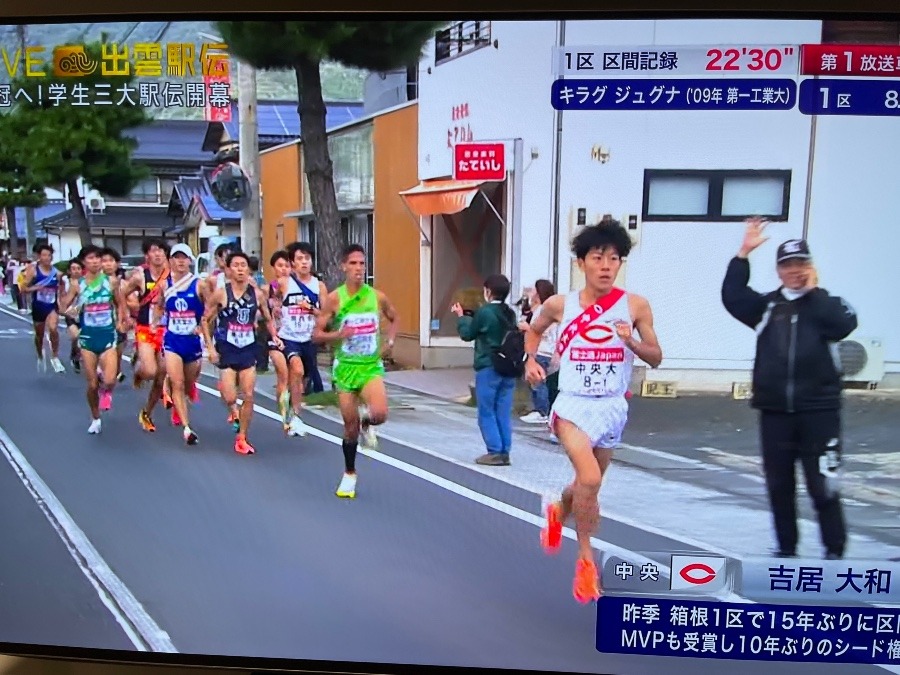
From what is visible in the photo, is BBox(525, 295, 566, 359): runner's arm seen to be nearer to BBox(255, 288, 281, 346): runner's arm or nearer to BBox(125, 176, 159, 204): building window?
BBox(255, 288, 281, 346): runner's arm

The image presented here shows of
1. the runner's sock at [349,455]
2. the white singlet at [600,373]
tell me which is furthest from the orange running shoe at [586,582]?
the runner's sock at [349,455]

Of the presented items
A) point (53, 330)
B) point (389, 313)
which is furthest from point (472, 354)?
point (53, 330)

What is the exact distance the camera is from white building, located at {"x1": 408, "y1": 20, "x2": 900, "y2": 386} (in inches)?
73.5

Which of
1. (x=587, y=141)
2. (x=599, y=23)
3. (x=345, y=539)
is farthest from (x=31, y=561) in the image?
(x=599, y=23)

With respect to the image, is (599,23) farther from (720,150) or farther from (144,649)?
(144,649)

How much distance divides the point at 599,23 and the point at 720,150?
0.44m

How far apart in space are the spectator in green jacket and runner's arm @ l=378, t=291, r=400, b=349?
0.20 meters

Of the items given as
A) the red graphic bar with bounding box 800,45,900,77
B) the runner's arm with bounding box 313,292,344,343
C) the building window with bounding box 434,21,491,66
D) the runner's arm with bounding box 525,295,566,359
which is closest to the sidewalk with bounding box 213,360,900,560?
the runner's arm with bounding box 525,295,566,359

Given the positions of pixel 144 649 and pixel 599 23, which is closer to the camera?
pixel 599 23

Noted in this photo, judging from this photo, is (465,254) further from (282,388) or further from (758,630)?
(758,630)

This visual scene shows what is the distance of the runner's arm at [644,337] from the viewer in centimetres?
194

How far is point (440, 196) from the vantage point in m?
2.15

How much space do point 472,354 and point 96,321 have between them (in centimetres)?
127

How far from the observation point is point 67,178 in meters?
2.35
